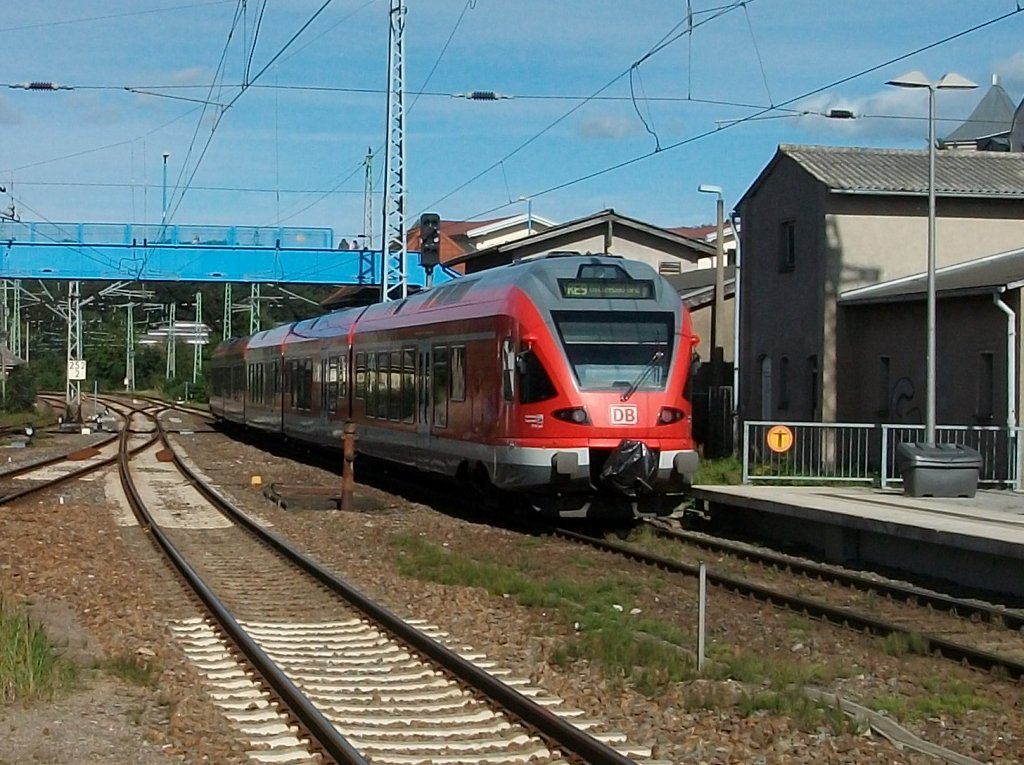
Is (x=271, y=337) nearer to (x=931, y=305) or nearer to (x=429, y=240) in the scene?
(x=429, y=240)

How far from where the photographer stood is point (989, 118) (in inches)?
2537

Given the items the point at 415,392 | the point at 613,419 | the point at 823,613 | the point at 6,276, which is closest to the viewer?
the point at 823,613

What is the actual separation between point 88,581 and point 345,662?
4.45 meters

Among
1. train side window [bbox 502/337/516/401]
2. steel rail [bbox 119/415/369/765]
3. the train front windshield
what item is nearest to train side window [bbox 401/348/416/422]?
train side window [bbox 502/337/516/401]

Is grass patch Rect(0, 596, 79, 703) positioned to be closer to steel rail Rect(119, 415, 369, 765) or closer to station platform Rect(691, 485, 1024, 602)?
steel rail Rect(119, 415, 369, 765)

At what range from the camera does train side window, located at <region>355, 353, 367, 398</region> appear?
26997 mm

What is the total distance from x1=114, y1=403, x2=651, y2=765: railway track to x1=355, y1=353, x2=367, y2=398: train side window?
11.3 metres

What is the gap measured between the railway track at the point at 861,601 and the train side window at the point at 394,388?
20.1ft

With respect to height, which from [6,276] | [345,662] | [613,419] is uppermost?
[6,276]

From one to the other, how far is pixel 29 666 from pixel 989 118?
6158 centimetres

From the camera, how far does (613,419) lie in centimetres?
1780

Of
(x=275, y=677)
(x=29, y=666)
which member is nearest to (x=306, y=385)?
(x=275, y=677)

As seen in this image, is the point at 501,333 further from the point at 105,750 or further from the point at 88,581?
the point at 105,750

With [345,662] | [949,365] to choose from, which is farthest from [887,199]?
[345,662]
